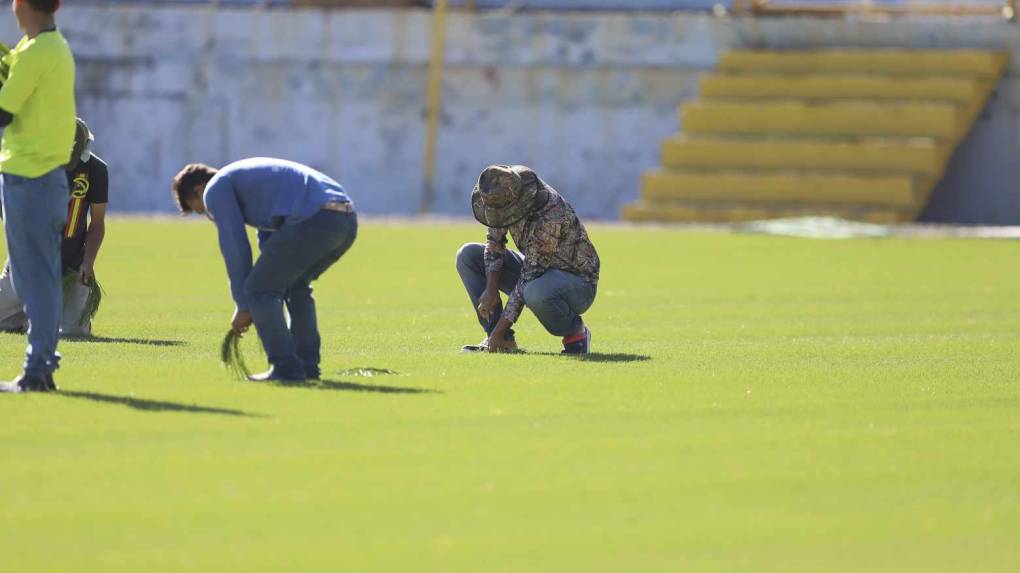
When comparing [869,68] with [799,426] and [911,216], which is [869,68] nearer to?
[911,216]

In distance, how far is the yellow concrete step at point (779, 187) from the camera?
103ft

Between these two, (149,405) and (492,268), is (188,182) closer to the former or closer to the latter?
(149,405)

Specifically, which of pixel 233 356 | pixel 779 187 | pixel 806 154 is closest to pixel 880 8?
pixel 806 154

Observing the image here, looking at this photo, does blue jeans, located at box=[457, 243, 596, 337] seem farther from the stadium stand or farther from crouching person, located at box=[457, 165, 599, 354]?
the stadium stand

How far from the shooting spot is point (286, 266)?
949 cm

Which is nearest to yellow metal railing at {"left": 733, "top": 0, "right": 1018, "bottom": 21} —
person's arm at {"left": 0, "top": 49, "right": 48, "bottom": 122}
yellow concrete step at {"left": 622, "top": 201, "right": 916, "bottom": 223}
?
yellow concrete step at {"left": 622, "top": 201, "right": 916, "bottom": 223}

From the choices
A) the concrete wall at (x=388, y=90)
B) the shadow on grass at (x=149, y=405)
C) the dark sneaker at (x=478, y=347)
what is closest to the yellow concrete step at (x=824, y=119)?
the concrete wall at (x=388, y=90)

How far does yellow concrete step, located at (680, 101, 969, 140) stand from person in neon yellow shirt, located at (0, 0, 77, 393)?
24320 millimetres

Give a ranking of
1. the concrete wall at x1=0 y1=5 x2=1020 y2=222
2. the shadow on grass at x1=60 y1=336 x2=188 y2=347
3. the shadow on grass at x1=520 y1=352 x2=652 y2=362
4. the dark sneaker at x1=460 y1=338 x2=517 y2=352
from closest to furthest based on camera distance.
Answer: the shadow on grass at x1=520 y1=352 x2=652 y2=362
the dark sneaker at x1=460 y1=338 x2=517 y2=352
the shadow on grass at x1=60 y1=336 x2=188 y2=347
the concrete wall at x1=0 y1=5 x2=1020 y2=222

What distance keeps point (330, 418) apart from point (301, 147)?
2775cm

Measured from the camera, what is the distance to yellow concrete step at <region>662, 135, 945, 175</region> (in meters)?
31.7

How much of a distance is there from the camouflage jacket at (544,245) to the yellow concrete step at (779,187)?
20.2m

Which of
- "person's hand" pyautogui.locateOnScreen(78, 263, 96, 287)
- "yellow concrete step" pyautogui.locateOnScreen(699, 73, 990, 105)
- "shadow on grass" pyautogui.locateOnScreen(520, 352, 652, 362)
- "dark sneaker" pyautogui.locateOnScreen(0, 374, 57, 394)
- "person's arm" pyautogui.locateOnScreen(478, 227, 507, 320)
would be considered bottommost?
"yellow concrete step" pyautogui.locateOnScreen(699, 73, 990, 105)

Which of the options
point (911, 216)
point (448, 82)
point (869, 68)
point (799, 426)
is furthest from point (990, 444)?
point (448, 82)
